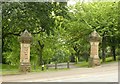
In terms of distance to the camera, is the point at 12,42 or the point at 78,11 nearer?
the point at 78,11

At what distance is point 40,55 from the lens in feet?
123

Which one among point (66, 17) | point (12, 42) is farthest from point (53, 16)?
point (12, 42)

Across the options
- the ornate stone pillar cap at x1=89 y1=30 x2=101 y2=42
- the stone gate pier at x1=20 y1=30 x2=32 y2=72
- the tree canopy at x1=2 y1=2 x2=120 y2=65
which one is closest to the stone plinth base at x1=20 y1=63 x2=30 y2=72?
the stone gate pier at x1=20 y1=30 x2=32 y2=72

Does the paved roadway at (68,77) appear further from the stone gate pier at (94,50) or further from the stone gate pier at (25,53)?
the stone gate pier at (94,50)

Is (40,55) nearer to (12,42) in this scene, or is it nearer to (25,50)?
(12,42)

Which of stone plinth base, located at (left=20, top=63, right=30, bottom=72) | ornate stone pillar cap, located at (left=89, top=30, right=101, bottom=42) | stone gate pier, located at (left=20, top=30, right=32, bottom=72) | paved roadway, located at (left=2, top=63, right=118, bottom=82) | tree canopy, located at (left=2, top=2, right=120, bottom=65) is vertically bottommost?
paved roadway, located at (left=2, top=63, right=118, bottom=82)

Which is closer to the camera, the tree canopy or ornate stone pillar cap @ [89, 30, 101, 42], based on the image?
ornate stone pillar cap @ [89, 30, 101, 42]

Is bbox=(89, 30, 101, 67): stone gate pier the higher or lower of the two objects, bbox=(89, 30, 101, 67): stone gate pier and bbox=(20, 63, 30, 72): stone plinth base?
the higher

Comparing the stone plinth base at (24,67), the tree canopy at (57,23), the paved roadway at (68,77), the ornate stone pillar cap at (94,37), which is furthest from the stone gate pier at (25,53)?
the ornate stone pillar cap at (94,37)

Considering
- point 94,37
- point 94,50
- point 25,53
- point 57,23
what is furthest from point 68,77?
point 57,23

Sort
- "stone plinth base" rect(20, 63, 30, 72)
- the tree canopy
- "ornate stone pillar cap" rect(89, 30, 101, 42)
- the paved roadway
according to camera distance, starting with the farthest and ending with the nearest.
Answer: the tree canopy, "ornate stone pillar cap" rect(89, 30, 101, 42), "stone plinth base" rect(20, 63, 30, 72), the paved roadway

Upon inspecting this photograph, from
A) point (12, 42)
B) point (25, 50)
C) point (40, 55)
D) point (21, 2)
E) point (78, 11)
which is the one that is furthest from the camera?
point (40, 55)

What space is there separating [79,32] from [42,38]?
606cm

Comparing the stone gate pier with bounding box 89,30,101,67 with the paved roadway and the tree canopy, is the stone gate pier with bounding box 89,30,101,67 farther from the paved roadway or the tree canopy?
the paved roadway
